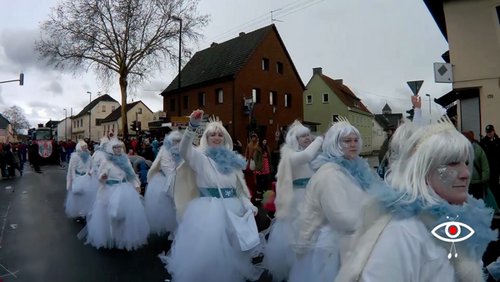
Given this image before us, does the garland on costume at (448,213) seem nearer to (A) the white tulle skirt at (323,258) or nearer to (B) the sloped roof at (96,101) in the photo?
(A) the white tulle skirt at (323,258)

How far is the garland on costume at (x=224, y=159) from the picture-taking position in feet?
18.6

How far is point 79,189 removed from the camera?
1159 cm

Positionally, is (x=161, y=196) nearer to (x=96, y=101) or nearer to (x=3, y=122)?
(x=96, y=101)

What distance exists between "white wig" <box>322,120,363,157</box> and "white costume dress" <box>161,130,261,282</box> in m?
1.53

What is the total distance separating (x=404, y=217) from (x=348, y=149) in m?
2.50

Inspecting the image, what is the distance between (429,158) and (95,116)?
321 ft

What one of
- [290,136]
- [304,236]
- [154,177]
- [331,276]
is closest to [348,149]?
[304,236]

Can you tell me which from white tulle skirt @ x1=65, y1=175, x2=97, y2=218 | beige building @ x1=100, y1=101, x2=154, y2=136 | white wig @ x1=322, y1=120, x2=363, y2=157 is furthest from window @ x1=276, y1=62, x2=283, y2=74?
beige building @ x1=100, y1=101, x2=154, y2=136

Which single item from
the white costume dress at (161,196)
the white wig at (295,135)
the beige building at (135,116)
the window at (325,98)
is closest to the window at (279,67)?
the window at (325,98)

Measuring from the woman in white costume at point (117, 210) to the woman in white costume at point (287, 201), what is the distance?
336cm

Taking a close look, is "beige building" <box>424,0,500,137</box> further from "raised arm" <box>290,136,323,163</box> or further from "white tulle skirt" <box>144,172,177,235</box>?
"raised arm" <box>290,136,323,163</box>

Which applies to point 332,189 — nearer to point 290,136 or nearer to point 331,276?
point 331,276

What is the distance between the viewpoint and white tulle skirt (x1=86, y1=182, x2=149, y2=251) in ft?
26.9

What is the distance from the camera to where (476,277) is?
6.23 feet
